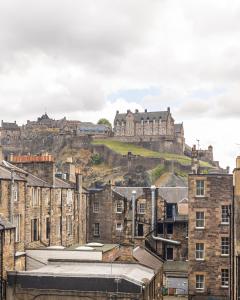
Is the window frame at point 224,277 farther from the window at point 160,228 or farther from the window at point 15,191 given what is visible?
the window at point 15,191

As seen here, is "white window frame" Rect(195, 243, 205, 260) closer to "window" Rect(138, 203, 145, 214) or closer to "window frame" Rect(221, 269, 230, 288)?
"window frame" Rect(221, 269, 230, 288)

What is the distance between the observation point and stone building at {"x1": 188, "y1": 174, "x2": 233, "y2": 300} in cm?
3616

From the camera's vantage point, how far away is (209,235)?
36688 millimetres

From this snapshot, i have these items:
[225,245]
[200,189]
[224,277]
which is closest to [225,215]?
[225,245]

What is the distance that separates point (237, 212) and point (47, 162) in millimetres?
22797

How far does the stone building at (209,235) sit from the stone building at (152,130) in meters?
105

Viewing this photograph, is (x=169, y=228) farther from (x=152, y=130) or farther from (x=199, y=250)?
(x=152, y=130)

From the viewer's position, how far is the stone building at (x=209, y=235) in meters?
36.2

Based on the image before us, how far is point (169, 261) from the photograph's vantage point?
154ft

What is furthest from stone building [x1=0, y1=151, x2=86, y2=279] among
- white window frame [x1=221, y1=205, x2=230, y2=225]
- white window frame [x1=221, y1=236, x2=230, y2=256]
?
white window frame [x1=221, y1=205, x2=230, y2=225]

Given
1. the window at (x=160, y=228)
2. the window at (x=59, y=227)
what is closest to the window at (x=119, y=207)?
the window at (x=160, y=228)

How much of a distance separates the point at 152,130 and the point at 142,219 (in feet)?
322

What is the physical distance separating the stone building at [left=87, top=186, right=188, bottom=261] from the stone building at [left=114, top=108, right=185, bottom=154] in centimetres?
8954

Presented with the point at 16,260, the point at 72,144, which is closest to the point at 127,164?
the point at 72,144
